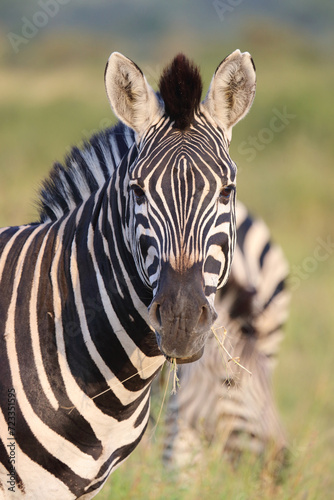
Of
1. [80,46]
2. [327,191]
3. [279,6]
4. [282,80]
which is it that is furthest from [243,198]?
[279,6]

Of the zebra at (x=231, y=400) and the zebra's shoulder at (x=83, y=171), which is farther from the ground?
the zebra's shoulder at (x=83, y=171)

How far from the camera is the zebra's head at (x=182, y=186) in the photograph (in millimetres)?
2703

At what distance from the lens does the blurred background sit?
532 centimetres

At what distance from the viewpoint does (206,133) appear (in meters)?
3.14

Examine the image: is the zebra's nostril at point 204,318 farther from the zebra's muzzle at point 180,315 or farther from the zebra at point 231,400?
the zebra at point 231,400

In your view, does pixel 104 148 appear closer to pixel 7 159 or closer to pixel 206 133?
pixel 206 133

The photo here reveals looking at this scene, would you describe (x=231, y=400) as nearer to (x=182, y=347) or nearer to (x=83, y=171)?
(x=83, y=171)

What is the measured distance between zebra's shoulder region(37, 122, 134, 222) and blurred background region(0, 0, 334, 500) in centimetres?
23

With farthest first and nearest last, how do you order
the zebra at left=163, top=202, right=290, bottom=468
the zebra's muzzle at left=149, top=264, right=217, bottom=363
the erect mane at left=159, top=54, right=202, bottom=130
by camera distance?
the zebra at left=163, top=202, right=290, bottom=468 < the erect mane at left=159, top=54, right=202, bottom=130 < the zebra's muzzle at left=149, top=264, right=217, bottom=363

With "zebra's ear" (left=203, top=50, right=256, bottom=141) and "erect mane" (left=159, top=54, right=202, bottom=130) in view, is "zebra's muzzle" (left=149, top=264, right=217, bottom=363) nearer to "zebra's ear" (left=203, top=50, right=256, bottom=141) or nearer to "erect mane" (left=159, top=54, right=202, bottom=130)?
"erect mane" (left=159, top=54, right=202, bottom=130)

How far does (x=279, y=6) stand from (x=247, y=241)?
72606 millimetres

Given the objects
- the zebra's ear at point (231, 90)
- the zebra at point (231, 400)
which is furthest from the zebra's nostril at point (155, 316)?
the zebra at point (231, 400)

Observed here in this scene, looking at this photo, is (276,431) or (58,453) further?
(276,431)

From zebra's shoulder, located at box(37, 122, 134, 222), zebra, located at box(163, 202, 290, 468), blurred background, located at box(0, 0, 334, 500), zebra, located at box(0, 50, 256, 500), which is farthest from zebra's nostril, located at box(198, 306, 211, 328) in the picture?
zebra, located at box(163, 202, 290, 468)
